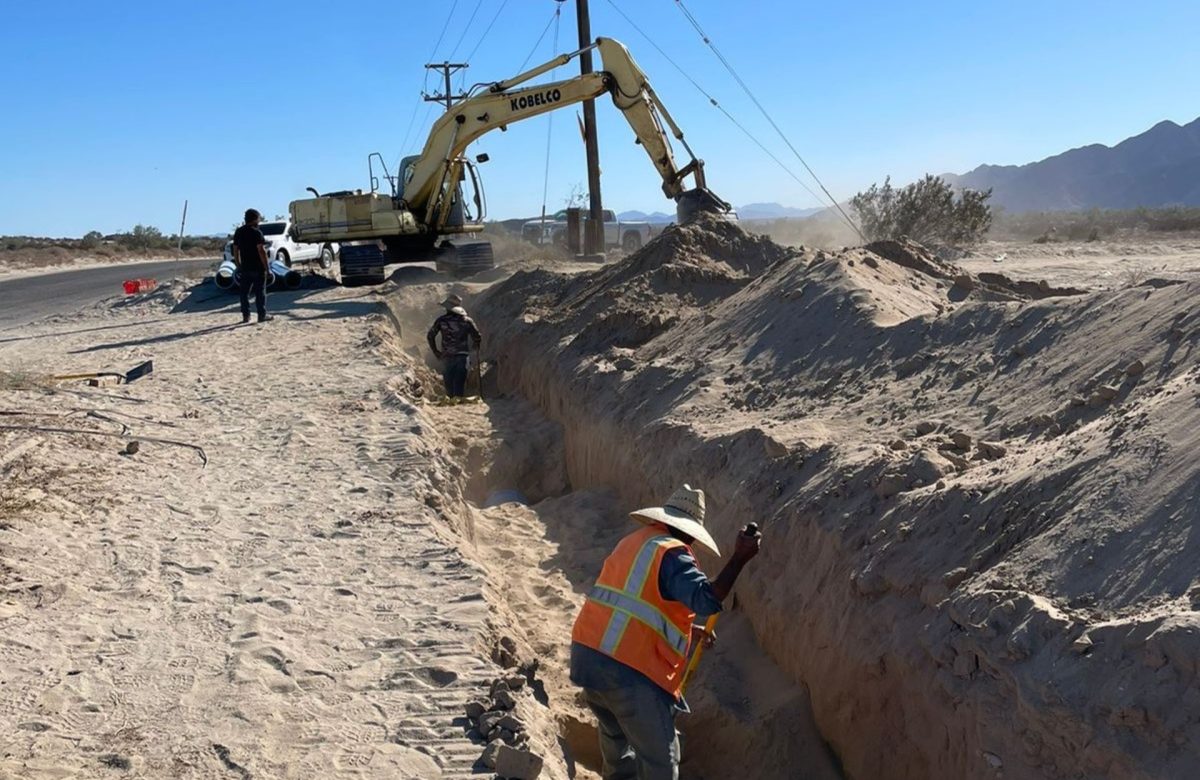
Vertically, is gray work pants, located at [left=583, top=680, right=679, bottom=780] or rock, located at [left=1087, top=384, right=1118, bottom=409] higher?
rock, located at [left=1087, top=384, right=1118, bottom=409]

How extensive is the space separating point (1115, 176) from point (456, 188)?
12104 cm

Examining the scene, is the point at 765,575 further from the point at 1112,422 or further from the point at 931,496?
the point at 1112,422

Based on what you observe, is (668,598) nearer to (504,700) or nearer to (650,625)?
(650,625)

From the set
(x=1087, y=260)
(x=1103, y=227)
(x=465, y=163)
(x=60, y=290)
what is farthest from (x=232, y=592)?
(x=1103, y=227)

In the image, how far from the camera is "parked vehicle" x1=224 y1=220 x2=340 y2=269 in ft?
85.9

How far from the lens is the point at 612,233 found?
3164 centimetres

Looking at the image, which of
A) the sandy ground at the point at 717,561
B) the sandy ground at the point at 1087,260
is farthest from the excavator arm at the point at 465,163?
the sandy ground at the point at 717,561

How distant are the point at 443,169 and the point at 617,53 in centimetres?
457

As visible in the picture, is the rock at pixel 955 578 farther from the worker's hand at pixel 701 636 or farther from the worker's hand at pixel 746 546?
the worker's hand at pixel 701 636

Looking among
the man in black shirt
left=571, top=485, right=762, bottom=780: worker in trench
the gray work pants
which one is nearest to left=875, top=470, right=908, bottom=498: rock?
left=571, top=485, right=762, bottom=780: worker in trench

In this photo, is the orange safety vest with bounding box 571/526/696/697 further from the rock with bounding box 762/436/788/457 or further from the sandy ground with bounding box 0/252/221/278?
the sandy ground with bounding box 0/252/221/278

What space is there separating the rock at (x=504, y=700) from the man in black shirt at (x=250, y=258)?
41.4 ft

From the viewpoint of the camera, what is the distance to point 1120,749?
3854 mm

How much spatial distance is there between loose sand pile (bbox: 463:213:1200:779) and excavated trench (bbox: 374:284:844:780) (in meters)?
0.05
